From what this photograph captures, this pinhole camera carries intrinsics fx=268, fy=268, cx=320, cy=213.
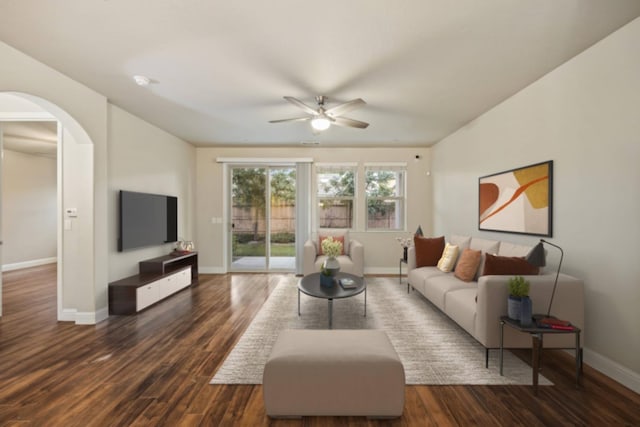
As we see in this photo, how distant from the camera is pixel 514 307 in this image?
207cm

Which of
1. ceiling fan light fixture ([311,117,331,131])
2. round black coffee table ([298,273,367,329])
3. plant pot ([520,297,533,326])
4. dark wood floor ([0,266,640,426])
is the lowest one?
dark wood floor ([0,266,640,426])

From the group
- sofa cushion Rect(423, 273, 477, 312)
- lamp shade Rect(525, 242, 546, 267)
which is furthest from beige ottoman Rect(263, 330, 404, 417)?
sofa cushion Rect(423, 273, 477, 312)

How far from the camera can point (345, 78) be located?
278 cm

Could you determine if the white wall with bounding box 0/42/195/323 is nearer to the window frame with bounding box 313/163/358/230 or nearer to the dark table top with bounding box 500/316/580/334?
the window frame with bounding box 313/163/358/230

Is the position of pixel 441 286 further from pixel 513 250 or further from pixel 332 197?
pixel 332 197

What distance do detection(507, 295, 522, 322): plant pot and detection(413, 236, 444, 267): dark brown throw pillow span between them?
6.30 ft

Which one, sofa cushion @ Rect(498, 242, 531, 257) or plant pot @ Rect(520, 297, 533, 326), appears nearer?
plant pot @ Rect(520, 297, 533, 326)

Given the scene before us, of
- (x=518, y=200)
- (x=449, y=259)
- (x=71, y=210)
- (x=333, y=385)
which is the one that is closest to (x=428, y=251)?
(x=449, y=259)

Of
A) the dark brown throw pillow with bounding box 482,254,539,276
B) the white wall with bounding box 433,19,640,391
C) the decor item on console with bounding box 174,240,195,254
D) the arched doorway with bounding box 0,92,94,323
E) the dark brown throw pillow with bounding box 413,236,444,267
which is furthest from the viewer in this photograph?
the decor item on console with bounding box 174,240,195,254

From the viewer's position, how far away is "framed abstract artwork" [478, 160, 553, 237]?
2732 millimetres

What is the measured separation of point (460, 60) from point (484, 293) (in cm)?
208

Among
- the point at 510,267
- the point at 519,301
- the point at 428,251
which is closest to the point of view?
the point at 519,301

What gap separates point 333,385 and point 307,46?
2.55m

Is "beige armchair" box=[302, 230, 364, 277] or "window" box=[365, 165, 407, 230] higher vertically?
"window" box=[365, 165, 407, 230]
